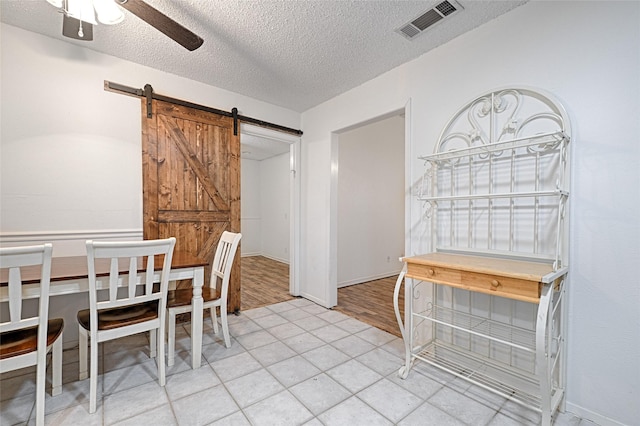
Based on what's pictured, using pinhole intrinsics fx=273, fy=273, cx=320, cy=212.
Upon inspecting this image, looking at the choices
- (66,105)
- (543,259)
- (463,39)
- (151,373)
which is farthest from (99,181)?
(543,259)

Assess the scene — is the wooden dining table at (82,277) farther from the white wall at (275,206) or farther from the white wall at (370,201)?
the white wall at (275,206)

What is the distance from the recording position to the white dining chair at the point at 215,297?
205 cm

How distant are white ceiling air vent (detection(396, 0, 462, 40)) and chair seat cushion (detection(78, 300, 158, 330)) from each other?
2.71m

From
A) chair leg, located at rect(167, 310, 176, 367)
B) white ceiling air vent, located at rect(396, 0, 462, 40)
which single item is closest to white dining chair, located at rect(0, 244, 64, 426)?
chair leg, located at rect(167, 310, 176, 367)

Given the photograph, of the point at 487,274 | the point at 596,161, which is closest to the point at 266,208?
the point at 487,274

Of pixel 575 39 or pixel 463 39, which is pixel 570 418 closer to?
pixel 575 39

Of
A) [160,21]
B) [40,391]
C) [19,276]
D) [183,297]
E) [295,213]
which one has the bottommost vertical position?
[40,391]

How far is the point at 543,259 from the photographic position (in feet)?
5.50

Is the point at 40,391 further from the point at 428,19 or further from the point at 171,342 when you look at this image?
the point at 428,19

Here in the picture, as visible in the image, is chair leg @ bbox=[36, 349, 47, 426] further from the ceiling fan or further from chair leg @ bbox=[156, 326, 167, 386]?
the ceiling fan

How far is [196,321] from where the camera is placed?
6.59 ft

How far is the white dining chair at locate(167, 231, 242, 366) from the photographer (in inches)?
80.8

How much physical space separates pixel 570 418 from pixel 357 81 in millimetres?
3061

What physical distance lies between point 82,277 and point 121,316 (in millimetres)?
343
